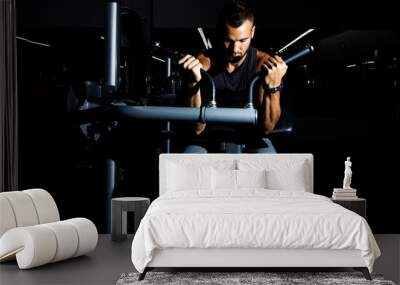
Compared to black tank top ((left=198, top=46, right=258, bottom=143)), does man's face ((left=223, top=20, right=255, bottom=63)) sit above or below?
above

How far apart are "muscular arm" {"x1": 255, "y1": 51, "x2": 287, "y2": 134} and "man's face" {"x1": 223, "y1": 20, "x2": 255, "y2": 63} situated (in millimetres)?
196

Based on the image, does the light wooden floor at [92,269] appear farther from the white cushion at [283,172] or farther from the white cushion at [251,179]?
the white cushion at [251,179]

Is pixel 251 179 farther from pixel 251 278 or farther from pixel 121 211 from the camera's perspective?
pixel 251 278

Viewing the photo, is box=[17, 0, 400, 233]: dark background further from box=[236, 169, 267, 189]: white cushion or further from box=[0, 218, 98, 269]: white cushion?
box=[0, 218, 98, 269]: white cushion

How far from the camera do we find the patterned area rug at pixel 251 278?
4930mm

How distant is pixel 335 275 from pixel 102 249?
2401 millimetres

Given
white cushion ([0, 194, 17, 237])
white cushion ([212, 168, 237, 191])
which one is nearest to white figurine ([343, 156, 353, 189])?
white cushion ([212, 168, 237, 191])

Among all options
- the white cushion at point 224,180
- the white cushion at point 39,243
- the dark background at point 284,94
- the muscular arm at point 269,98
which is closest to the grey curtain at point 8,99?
the dark background at point 284,94

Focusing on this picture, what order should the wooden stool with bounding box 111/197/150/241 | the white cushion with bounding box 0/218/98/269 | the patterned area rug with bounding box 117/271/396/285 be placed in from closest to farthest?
1. the patterned area rug with bounding box 117/271/396/285
2. the white cushion with bounding box 0/218/98/269
3. the wooden stool with bounding box 111/197/150/241

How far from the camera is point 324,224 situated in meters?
4.99

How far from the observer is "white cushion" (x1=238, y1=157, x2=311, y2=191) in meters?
6.84

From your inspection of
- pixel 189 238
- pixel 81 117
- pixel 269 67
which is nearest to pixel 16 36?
pixel 81 117

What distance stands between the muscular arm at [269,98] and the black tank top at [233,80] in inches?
3.7

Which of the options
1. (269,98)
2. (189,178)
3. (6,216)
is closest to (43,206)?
(6,216)
